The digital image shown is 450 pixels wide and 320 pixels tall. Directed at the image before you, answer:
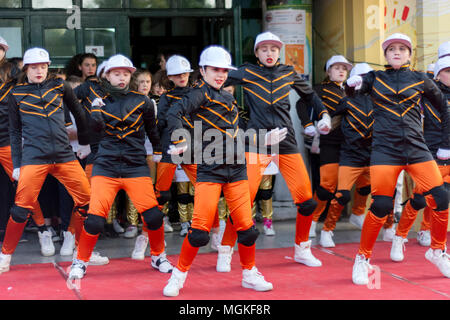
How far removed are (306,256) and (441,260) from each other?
123 cm

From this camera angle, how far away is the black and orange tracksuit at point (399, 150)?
5738 mm

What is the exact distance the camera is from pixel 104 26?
9.59 m

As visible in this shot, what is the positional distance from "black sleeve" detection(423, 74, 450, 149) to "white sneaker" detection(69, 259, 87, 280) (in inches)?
129

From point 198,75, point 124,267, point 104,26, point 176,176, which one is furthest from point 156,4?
point 124,267

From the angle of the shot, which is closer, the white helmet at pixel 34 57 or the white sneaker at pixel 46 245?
the white helmet at pixel 34 57

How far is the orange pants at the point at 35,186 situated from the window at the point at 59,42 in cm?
337

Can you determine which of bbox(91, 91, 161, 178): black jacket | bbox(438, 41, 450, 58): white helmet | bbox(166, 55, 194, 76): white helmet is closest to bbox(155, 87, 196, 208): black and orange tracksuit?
bbox(166, 55, 194, 76): white helmet

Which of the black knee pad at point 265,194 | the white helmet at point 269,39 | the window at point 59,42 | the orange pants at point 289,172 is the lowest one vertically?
the black knee pad at point 265,194

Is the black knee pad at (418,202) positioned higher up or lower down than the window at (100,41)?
lower down

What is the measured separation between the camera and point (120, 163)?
595cm

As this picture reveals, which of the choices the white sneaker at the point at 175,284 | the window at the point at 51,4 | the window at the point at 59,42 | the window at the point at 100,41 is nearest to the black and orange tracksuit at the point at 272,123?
the white sneaker at the point at 175,284

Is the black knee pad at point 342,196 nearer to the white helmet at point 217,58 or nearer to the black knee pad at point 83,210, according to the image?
the white helmet at point 217,58

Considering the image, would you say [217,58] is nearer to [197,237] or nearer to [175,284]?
[197,237]

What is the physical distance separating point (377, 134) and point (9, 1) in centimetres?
573
